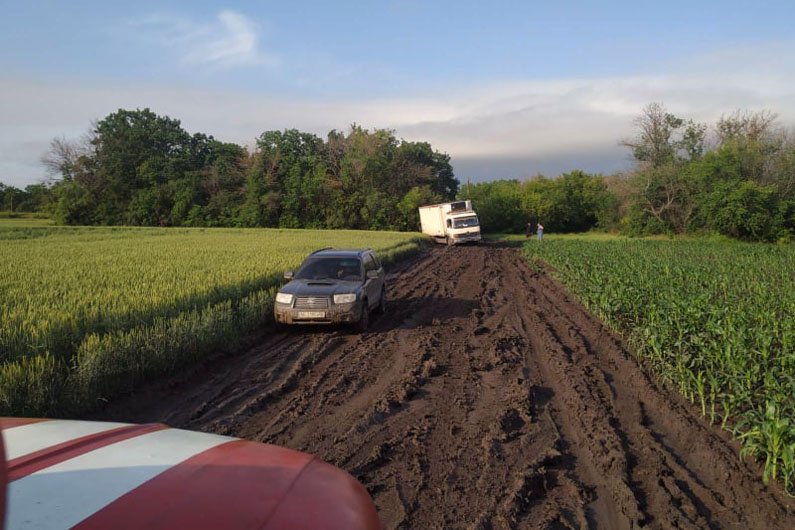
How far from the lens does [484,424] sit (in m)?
6.26

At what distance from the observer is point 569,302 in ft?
52.9

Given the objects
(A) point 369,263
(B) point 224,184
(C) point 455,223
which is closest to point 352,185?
(B) point 224,184

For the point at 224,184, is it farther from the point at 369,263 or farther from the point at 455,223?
the point at 369,263

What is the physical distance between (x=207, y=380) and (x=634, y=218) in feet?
186

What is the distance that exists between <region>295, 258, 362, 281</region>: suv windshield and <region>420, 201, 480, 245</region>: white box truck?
3141 centimetres

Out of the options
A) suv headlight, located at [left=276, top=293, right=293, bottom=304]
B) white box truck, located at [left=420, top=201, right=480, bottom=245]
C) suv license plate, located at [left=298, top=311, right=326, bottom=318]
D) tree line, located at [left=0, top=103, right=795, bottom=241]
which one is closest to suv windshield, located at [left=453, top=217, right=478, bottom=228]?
white box truck, located at [left=420, top=201, right=480, bottom=245]

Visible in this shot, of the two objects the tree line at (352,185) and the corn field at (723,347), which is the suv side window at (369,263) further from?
the tree line at (352,185)

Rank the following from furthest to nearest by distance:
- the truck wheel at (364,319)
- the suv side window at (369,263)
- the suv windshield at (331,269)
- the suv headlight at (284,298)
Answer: the suv side window at (369,263)
the suv windshield at (331,269)
the truck wheel at (364,319)
the suv headlight at (284,298)

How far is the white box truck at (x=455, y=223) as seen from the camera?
43.1 metres

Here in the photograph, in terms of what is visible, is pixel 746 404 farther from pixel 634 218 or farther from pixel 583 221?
pixel 583 221

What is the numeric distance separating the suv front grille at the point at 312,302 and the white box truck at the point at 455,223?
108ft

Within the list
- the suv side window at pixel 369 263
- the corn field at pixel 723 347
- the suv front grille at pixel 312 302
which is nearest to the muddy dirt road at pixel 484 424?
the corn field at pixel 723 347

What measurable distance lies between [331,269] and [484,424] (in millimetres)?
6645

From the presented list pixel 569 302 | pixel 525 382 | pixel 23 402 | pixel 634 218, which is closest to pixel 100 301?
pixel 23 402
